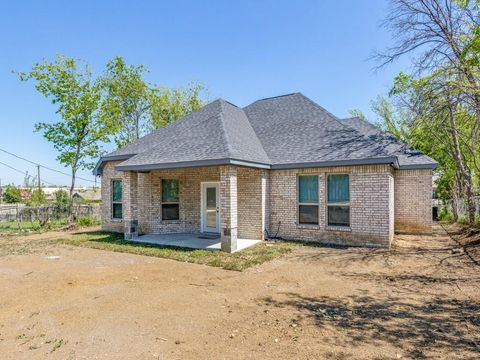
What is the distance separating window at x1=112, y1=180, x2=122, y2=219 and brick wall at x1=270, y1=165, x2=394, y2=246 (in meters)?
8.08


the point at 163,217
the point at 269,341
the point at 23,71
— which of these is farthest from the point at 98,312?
the point at 23,71

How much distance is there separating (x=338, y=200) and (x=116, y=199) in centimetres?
1069

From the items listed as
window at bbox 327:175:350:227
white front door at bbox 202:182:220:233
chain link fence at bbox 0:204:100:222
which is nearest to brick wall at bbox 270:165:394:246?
window at bbox 327:175:350:227

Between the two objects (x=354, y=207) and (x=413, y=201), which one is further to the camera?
(x=413, y=201)

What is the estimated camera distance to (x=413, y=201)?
1346 cm

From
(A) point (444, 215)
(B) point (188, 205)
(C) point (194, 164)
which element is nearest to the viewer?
(C) point (194, 164)

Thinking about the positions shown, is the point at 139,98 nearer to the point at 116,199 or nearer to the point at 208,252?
the point at 116,199

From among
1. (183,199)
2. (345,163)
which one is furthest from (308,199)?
(183,199)

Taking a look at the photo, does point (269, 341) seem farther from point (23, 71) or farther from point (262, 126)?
point (23, 71)

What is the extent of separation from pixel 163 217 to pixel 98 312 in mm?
8019

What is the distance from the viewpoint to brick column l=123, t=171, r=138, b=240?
37.9ft

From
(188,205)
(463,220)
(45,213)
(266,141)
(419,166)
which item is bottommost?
(463,220)

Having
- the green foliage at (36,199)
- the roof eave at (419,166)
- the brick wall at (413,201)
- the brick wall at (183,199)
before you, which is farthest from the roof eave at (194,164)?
the green foliage at (36,199)

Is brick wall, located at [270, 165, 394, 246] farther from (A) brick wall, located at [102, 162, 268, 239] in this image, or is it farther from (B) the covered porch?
(A) brick wall, located at [102, 162, 268, 239]
